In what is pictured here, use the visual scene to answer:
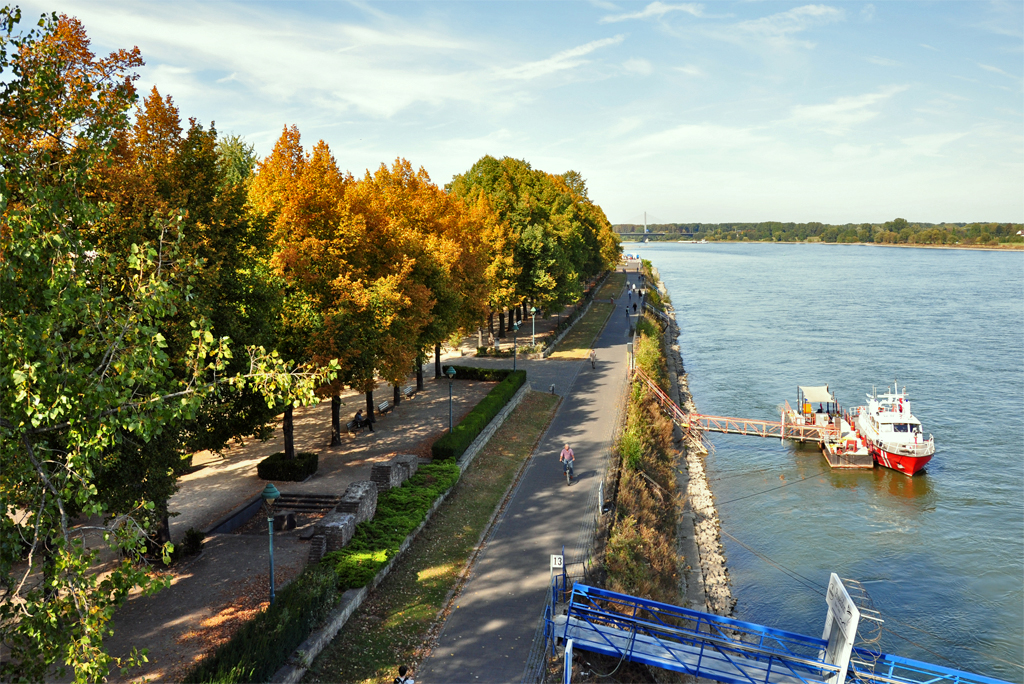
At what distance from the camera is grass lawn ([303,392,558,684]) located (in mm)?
14500

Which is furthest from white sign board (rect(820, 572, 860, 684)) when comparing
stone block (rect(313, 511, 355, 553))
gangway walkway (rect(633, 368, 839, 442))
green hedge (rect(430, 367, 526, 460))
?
gangway walkway (rect(633, 368, 839, 442))

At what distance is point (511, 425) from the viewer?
32.9 m

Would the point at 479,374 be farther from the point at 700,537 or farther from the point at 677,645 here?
the point at 677,645

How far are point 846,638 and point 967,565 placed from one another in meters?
16.2

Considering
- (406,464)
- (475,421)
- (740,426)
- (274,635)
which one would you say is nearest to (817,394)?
(740,426)

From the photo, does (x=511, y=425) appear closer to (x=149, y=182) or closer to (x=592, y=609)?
(x=592, y=609)


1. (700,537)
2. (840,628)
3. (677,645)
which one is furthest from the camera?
(700,537)

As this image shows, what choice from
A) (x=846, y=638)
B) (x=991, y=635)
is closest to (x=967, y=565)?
(x=991, y=635)

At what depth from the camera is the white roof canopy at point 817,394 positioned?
4034 centimetres

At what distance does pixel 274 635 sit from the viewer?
1338 cm

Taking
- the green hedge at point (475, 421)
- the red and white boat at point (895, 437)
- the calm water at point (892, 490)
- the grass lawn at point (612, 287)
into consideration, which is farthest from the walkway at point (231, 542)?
the grass lawn at point (612, 287)

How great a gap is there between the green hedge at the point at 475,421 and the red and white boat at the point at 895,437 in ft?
62.9

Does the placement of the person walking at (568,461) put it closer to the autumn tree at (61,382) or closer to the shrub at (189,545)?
the shrub at (189,545)

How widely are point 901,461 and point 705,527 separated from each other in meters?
13.9
